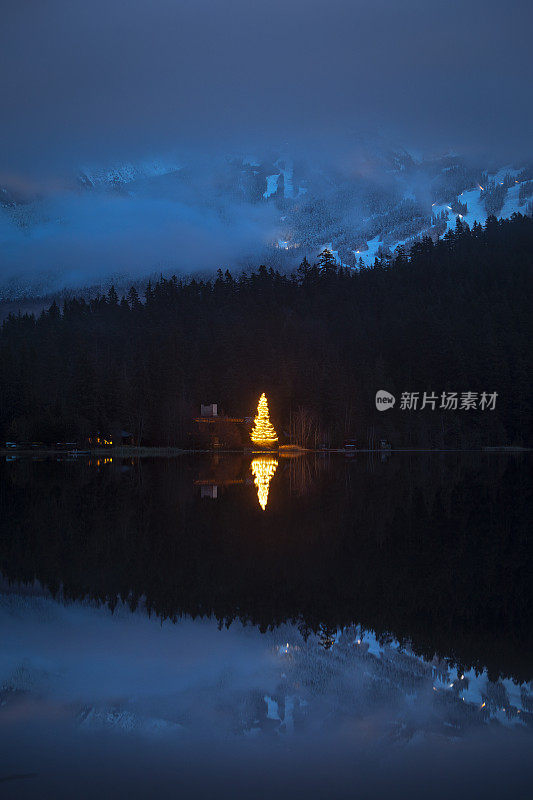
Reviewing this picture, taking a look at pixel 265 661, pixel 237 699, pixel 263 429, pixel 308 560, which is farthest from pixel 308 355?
pixel 237 699

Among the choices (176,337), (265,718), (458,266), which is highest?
(458,266)

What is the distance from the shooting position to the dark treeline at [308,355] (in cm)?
8481

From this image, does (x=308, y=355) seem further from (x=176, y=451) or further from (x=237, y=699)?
(x=237, y=699)

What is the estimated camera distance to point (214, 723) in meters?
6.60

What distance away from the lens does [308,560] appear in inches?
538

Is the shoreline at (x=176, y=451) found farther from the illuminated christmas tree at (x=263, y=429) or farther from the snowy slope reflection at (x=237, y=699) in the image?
the snowy slope reflection at (x=237, y=699)

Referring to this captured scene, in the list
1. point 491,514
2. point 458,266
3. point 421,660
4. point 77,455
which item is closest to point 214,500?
point 491,514

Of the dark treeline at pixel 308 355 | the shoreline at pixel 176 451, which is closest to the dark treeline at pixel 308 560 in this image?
the shoreline at pixel 176 451

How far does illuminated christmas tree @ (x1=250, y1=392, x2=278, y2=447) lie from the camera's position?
80.1m

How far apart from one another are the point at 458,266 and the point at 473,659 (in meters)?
127

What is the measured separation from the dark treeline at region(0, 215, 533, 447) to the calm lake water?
6413cm

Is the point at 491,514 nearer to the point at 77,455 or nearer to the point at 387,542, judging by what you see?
the point at 387,542

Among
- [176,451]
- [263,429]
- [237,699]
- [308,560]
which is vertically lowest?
[237,699]

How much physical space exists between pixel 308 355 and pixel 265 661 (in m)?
90.5
